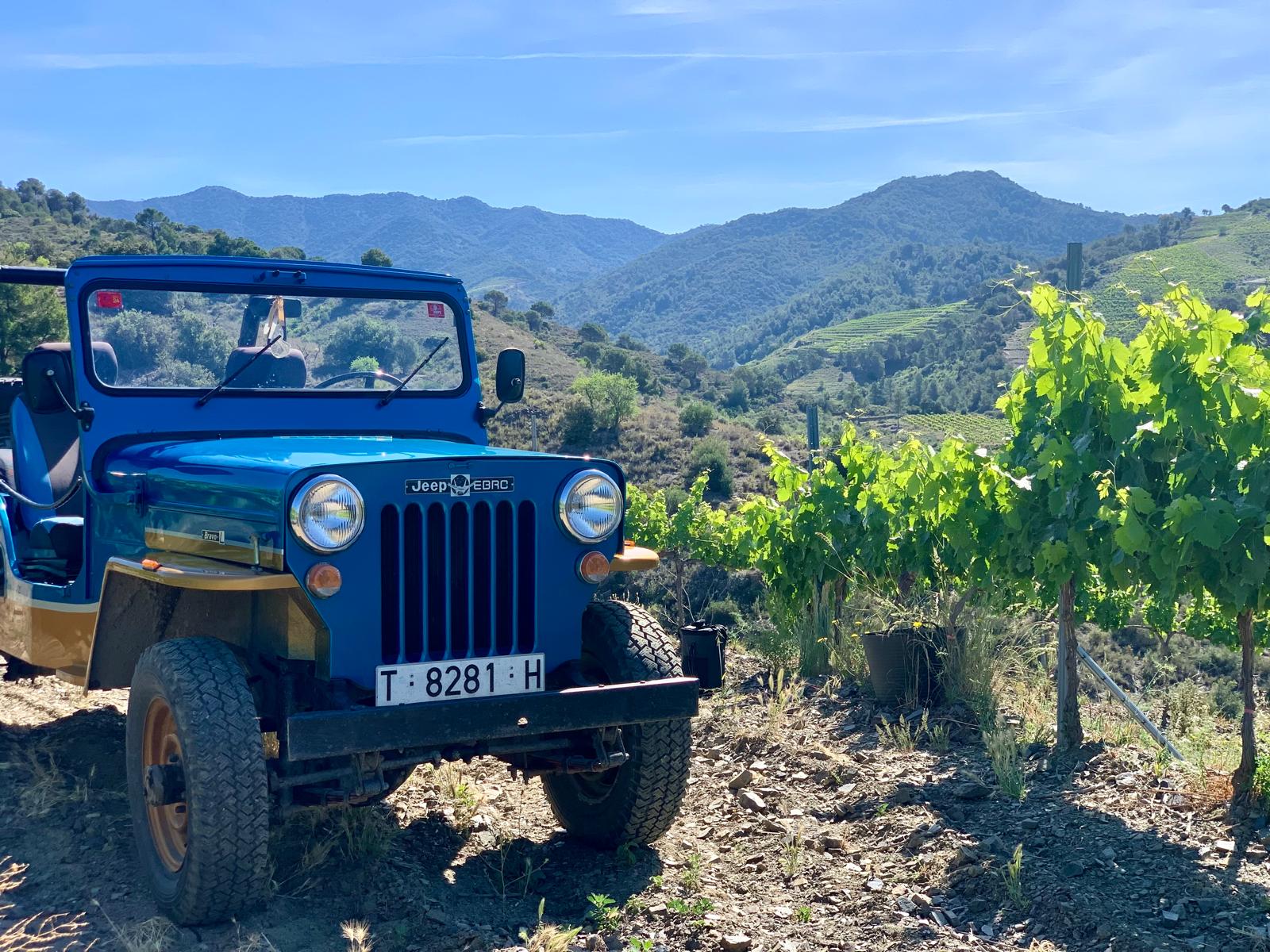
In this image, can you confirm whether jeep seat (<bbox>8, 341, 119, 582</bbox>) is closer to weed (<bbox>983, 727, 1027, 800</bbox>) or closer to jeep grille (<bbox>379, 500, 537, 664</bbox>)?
jeep grille (<bbox>379, 500, 537, 664</bbox>)

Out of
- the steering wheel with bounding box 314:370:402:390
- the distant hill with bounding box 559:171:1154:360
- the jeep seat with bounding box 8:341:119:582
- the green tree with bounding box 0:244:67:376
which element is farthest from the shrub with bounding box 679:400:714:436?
the distant hill with bounding box 559:171:1154:360

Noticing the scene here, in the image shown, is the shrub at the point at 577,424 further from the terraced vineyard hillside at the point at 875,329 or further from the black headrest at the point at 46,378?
the terraced vineyard hillside at the point at 875,329

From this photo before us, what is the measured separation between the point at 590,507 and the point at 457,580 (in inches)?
23.3

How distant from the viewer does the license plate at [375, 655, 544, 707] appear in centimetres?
431

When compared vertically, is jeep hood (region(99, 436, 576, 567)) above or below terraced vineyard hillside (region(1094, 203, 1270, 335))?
below

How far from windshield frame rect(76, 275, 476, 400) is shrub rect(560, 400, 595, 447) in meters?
31.5

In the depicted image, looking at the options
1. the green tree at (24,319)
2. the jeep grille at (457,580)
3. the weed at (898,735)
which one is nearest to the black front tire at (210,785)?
the jeep grille at (457,580)

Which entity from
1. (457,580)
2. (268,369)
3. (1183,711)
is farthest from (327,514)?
(1183,711)

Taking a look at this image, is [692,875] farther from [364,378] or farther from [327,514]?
[364,378]

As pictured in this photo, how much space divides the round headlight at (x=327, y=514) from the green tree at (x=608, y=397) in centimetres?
3465

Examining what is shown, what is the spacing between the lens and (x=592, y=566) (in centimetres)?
479

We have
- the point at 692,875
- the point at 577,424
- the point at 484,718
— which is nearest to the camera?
the point at 484,718

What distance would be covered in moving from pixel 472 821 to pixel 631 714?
4.29 feet

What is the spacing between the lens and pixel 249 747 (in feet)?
13.6
